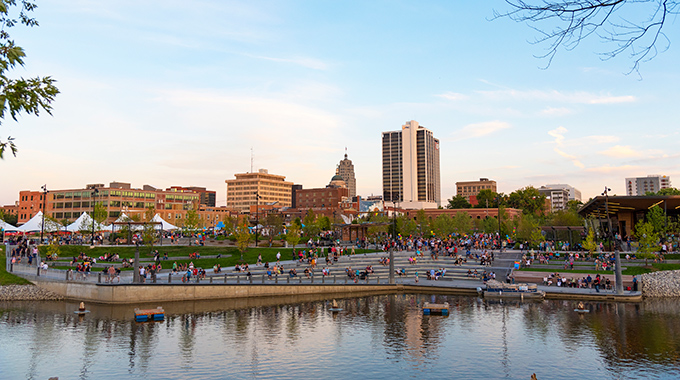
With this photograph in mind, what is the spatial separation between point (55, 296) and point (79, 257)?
13240 millimetres

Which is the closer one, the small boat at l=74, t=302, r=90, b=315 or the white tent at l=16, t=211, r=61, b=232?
the small boat at l=74, t=302, r=90, b=315

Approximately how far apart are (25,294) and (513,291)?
43.2m

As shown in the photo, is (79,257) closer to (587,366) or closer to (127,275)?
(127,275)

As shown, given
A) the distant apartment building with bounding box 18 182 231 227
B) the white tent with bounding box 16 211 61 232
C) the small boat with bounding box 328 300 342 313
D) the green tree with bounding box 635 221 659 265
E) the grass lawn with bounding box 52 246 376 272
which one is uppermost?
the distant apartment building with bounding box 18 182 231 227

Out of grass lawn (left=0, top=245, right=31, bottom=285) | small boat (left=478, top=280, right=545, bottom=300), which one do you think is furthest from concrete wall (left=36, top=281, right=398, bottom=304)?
small boat (left=478, top=280, right=545, bottom=300)

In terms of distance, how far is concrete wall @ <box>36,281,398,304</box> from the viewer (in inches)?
1430

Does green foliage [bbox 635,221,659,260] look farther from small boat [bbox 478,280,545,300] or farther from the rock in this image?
the rock

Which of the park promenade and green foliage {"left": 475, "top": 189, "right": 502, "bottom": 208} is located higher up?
green foliage {"left": 475, "top": 189, "right": 502, "bottom": 208}

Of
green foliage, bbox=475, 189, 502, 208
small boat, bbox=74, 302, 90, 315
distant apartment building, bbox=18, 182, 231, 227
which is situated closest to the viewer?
small boat, bbox=74, 302, 90, 315

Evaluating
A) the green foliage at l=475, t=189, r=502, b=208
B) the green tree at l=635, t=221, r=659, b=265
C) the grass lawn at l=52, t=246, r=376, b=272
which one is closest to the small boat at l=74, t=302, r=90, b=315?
the grass lawn at l=52, t=246, r=376, b=272

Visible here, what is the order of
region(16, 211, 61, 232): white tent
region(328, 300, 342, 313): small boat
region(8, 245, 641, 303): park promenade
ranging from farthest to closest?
region(16, 211, 61, 232): white tent → region(8, 245, 641, 303): park promenade → region(328, 300, 342, 313): small boat

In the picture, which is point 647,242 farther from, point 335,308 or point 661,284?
point 335,308

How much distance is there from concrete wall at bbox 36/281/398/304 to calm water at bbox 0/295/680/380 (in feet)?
5.57

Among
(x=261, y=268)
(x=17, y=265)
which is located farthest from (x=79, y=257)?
(x=261, y=268)
